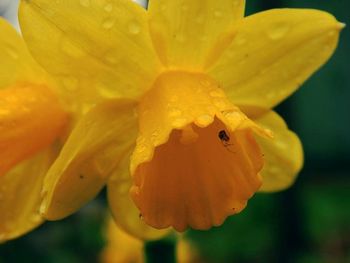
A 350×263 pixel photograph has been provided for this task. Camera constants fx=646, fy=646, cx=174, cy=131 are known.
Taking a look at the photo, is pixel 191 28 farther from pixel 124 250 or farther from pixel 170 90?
pixel 124 250

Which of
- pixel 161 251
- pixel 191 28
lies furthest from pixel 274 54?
pixel 161 251

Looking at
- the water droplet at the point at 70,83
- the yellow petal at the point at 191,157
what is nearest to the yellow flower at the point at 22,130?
the water droplet at the point at 70,83

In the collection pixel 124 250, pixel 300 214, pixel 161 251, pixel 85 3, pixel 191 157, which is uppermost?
pixel 85 3

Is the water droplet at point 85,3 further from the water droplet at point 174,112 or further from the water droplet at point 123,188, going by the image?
the water droplet at point 123,188

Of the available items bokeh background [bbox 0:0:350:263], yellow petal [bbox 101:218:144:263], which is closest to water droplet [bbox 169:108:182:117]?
yellow petal [bbox 101:218:144:263]

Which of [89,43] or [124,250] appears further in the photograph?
[124,250]

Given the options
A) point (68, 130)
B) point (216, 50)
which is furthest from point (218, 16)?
point (68, 130)
